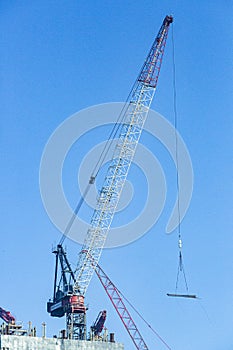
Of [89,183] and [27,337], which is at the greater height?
[89,183]

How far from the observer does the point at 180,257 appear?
174 meters

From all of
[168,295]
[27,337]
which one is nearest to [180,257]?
[168,295]

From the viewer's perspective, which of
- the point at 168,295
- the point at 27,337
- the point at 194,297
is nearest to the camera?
the point at 168,295

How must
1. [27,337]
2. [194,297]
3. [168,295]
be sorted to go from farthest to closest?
[27,337]
[194,297]
[168,295]

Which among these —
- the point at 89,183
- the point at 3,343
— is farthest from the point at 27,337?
the point at 89,183

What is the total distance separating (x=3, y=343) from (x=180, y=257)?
1989 inches

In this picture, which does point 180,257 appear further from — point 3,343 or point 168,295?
point 3,343

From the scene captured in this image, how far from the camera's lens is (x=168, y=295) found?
170375 millimetres

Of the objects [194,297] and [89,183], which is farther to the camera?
[89,183]

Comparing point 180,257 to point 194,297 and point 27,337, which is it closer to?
point 194,297

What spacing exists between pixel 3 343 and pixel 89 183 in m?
43.7

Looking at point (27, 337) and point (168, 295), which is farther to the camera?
point (27, 337)

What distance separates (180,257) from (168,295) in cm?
889

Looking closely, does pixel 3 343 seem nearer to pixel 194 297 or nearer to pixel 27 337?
pixel 27 337
